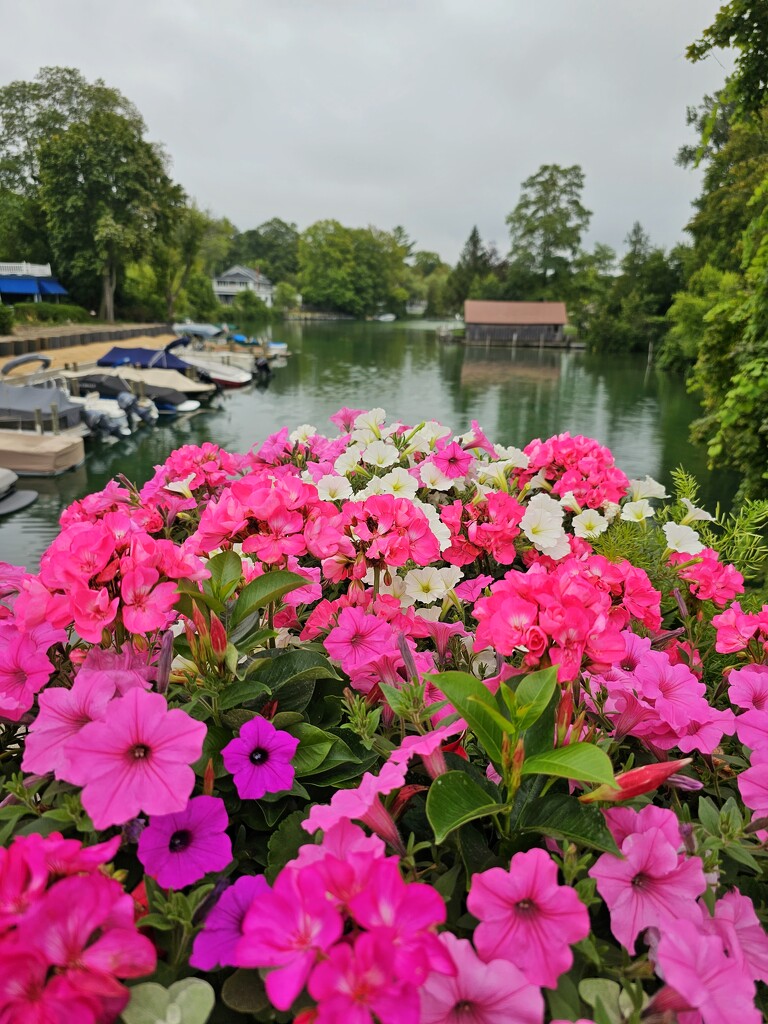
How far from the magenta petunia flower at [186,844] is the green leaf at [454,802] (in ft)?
0.99

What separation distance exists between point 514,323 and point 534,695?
56.5 m

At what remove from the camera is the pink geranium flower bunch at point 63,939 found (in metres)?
0.62

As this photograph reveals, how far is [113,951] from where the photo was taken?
68 centimetres

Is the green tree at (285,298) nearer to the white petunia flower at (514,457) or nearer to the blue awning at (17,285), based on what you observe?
the blue awning at (17,285)

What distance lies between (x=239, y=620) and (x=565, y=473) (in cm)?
210

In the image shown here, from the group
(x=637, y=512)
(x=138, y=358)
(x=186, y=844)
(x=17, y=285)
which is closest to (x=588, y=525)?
(x=637, y=512)

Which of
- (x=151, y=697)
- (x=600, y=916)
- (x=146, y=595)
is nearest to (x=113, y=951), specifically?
(x=151, y=697)

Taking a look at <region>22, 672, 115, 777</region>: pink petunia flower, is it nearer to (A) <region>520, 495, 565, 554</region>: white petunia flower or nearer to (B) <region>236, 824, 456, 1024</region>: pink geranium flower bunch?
(B) <region>236, 824, 456, 1024</region>: pink geranium flower bunch

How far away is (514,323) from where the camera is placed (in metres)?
53.9

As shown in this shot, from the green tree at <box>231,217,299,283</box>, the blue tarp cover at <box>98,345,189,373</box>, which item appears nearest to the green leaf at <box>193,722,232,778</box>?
the blue tarp cover at <box>98,345,189,373</box>

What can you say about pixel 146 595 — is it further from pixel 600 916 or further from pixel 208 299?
pixel 208 299

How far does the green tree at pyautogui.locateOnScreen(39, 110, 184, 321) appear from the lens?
37.8 m

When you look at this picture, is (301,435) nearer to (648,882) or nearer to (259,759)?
(259,759)

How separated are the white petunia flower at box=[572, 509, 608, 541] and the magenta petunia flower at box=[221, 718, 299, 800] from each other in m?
1.79
